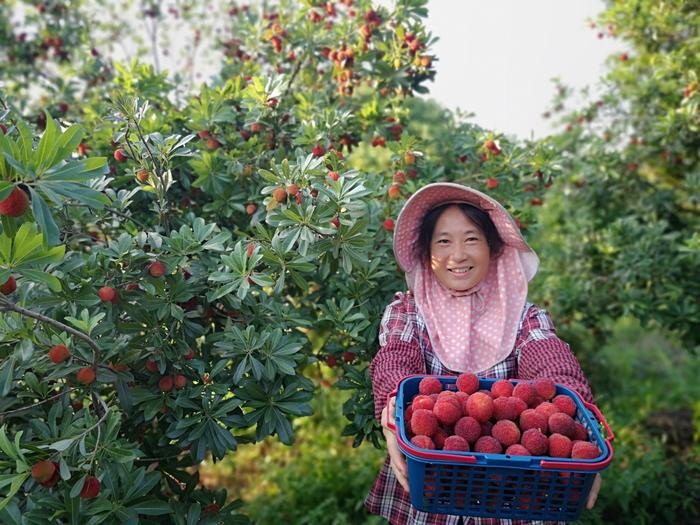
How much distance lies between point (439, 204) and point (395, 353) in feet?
1.71

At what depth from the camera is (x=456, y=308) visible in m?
1.91

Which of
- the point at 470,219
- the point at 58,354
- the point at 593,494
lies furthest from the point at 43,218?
the point at 593,494

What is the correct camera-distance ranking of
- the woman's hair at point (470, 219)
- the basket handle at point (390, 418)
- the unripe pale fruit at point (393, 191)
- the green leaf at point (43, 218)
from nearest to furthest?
the green leaf at point (43, 218) < the basket handle at point (390, 418) < the woman's hair at point (470, 219) < the unripe pale fruit at point (393, 191)

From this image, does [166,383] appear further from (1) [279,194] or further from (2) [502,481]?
(2) [502,481]

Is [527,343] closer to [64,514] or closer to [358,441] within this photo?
[358,441]

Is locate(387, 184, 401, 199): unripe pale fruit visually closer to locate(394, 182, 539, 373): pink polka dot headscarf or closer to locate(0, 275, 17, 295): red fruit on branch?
locate(394, 182, 539, 373): pink polka dot headscarf

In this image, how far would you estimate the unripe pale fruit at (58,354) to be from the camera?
1545 mm

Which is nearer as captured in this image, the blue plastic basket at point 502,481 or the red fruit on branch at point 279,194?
the blue plastic basket at point 502,481

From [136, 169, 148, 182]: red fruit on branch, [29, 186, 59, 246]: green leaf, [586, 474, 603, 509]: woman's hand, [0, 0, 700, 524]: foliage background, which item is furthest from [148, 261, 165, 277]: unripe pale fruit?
[586, 474, 603, 509]: woman's hand

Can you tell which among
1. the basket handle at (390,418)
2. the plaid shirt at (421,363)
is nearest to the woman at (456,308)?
the plaid shirt at (421,363)

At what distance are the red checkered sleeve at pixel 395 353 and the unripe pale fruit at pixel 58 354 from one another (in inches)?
33.2

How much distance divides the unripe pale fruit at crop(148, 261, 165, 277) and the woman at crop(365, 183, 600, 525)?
677 millimetres

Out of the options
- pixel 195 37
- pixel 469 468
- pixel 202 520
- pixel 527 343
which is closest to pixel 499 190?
pixel 527 343

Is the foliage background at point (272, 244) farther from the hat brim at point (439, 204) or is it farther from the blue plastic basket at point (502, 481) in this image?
the blue plastic basket at point (502, 481)
